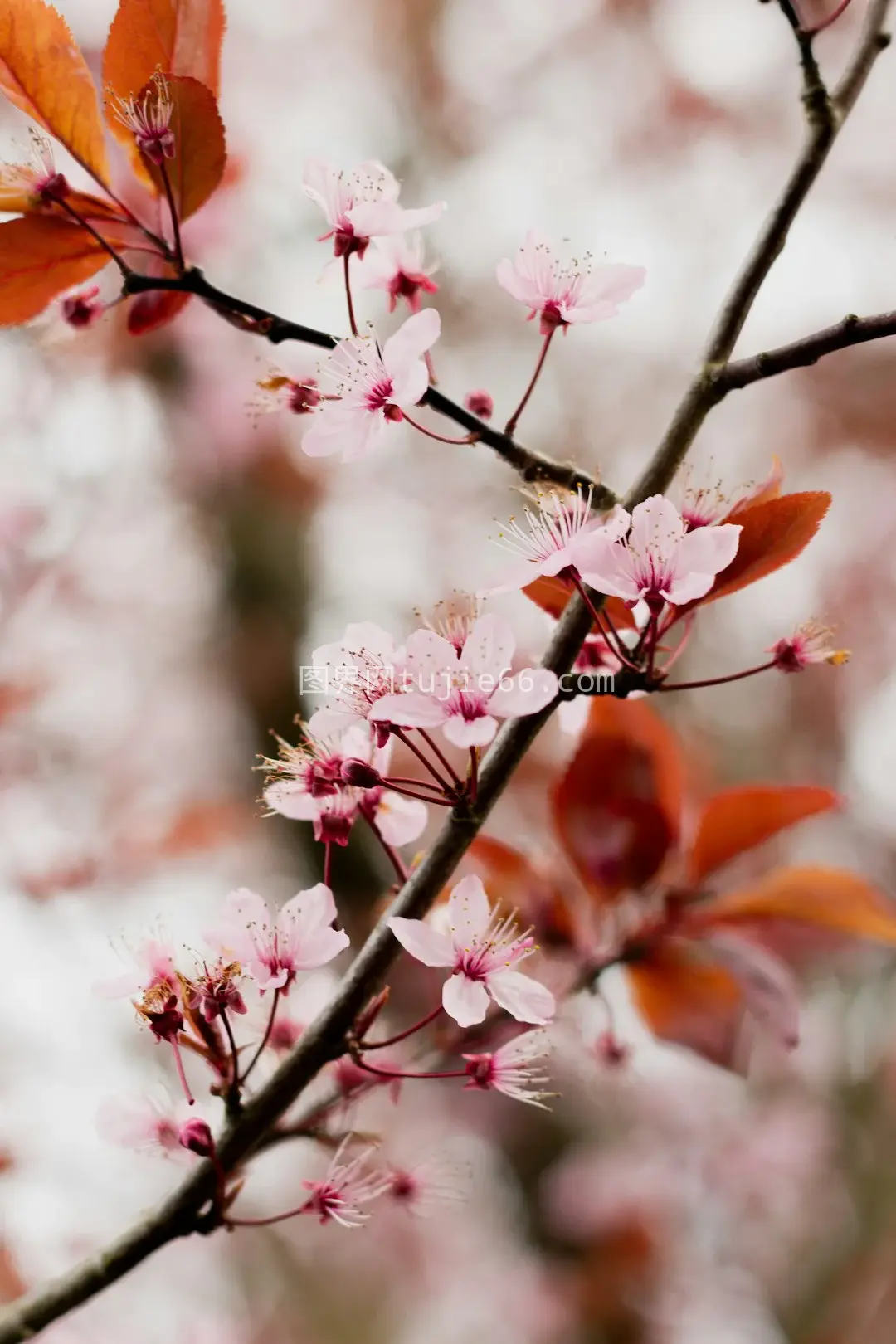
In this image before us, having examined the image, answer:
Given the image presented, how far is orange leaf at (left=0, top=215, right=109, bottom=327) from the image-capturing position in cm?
39

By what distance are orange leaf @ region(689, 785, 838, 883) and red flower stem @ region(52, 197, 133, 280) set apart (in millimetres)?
403

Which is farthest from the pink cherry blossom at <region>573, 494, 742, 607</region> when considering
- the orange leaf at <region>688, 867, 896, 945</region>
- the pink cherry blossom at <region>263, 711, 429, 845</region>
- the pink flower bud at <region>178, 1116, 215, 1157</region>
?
the orange leaf at <region>688, 867, 896, 945</region>

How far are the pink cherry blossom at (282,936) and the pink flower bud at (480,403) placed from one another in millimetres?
204

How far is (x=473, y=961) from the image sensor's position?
0.33 metres

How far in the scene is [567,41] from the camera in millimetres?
1881

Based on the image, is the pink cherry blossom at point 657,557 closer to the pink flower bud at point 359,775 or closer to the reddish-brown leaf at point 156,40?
the pink flower bud at point 359,775

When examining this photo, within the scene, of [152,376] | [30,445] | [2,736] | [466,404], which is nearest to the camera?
[466,404]

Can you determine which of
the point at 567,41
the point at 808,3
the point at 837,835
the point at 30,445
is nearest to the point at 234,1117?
the point at 808,3

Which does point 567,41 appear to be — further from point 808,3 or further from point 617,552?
point 617,552

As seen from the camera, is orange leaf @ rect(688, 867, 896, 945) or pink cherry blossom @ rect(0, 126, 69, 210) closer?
pink cherry blossom @ rect(0, 126, 69, 210)

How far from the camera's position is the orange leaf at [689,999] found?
0.51 m

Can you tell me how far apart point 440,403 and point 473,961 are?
0.19 meters

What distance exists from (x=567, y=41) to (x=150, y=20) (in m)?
1.81

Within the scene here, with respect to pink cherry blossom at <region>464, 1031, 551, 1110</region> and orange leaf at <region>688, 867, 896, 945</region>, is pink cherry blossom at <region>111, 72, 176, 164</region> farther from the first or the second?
orange leaf at <region>688, 867, 896, 945</region>
